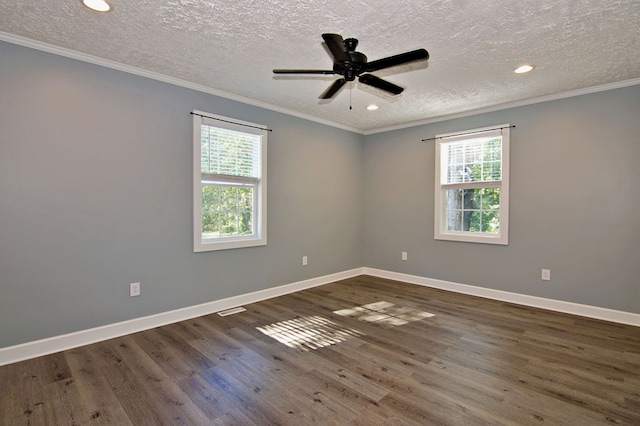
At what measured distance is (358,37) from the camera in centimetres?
251

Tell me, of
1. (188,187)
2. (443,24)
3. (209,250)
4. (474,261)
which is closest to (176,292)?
(209,250)

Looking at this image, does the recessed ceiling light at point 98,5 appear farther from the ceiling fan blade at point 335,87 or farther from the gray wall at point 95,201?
the ceiling fan blade at point 335,87

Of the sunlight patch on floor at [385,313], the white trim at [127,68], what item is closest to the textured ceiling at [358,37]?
the white trim at [127,68]

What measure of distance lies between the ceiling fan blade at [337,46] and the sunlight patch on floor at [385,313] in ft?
8.66

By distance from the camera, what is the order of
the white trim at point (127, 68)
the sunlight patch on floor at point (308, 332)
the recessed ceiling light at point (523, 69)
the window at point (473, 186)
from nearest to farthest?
1. the white trim at point (127, 68)
2. the sunlight patch on floor at point (308, 332)
3. the recessed ceiling light at point (523, 69)
4. the window at point (473, 186)

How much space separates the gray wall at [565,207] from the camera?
345cm

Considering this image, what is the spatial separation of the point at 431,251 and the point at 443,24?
3.36 metres

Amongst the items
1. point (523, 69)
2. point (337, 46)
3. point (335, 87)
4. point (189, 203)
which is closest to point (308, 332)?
point (189, 203)

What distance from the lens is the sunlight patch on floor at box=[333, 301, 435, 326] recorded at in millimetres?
3522

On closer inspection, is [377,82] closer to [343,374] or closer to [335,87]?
[335,87]

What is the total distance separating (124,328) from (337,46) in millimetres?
3152

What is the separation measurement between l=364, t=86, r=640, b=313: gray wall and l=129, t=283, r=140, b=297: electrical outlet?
154 inches

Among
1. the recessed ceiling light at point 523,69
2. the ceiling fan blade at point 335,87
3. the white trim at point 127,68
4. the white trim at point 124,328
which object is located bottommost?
the white trim at point 124,328

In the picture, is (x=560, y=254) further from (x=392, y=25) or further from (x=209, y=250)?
(x=209, y=250)
